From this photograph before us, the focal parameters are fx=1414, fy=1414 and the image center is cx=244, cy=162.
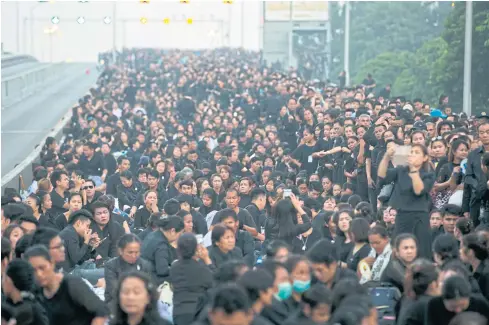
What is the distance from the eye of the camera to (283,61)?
72938mm

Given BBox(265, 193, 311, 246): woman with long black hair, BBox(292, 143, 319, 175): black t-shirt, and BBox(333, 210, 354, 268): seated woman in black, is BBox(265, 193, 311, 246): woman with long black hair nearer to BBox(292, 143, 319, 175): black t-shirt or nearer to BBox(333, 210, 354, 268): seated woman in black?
BBox(333, 210, 354, 268): seated woman in black

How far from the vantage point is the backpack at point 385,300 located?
12.5 metres

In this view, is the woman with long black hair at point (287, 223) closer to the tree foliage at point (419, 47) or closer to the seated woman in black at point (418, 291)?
the seated woman in black at point (418, 291)

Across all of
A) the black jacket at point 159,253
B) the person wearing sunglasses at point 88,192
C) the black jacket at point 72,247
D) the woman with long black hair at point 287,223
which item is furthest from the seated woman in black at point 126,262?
the person wearing sunglasses at point 88,192

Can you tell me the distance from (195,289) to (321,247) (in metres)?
1.19

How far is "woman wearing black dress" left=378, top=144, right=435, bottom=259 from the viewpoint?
15.9m

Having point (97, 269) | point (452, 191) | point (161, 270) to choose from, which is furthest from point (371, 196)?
point (161, 270)

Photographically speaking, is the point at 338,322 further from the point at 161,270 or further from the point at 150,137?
the point at 150,137

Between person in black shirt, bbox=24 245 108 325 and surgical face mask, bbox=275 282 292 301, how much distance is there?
55.3 inches

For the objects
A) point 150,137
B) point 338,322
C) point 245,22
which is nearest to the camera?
point 338,322

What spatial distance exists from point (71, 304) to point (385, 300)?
3057 millimetres

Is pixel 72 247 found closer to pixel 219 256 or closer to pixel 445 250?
pixel 219 256

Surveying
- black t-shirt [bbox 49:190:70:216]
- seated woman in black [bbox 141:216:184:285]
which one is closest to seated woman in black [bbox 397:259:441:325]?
seated woman in black [bbox 141:216:184:285]

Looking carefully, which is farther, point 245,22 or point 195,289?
point 245,22
